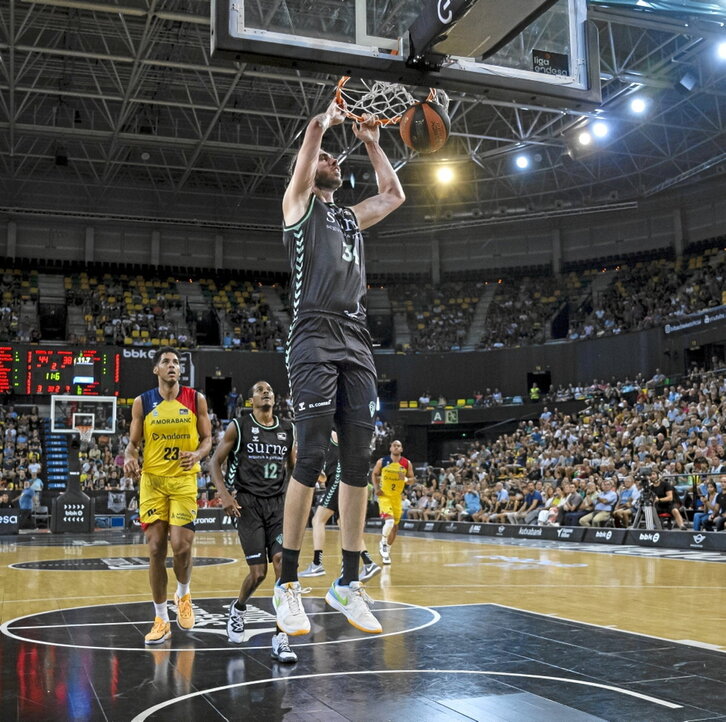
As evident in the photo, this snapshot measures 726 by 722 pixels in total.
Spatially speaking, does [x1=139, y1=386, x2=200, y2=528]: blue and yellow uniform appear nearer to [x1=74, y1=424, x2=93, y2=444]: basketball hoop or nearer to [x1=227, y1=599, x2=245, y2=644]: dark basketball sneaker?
[x1=227, y1=599, x2=245, y2=644]: dark basketball sneaker

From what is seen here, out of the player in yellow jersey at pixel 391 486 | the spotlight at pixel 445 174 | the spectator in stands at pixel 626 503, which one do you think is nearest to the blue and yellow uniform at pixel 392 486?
the player in yellow jersey at pixel 391 486

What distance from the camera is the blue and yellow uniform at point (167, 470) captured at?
20.0 feet

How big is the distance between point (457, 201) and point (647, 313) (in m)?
9.81

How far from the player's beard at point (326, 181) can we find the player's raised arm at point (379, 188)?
0.23 metres

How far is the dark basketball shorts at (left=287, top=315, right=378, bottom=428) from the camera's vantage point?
4051 millimetres

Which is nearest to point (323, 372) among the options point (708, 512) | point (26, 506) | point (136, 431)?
point (136, 431)

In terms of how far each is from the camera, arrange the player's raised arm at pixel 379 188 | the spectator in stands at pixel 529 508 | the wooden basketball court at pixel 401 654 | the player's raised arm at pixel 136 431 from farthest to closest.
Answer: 1. the spectator in stands at pixel 529 508
2. the player's raised arm at pixel 136 431
3. the player's raised arm at pixel 379 188
4. the wooden basketball court at pixel 401 654

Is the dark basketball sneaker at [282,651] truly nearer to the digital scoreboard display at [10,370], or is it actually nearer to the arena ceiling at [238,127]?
the arena ceiling at [238,127]

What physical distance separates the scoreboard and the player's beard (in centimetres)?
2536

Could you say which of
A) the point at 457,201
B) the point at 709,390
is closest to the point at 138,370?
the point at 457,201

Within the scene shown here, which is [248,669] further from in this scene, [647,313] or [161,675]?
[647,313]

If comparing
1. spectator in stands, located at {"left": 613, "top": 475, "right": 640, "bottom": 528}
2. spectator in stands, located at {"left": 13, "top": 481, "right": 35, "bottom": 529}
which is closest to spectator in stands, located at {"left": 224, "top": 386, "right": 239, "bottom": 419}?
spectator in stands, located at {"left": 13, "top": 481, "right": 35, "bottom": 529}

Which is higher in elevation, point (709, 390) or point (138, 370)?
point (138, 370)

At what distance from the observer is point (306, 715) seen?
3.65m
